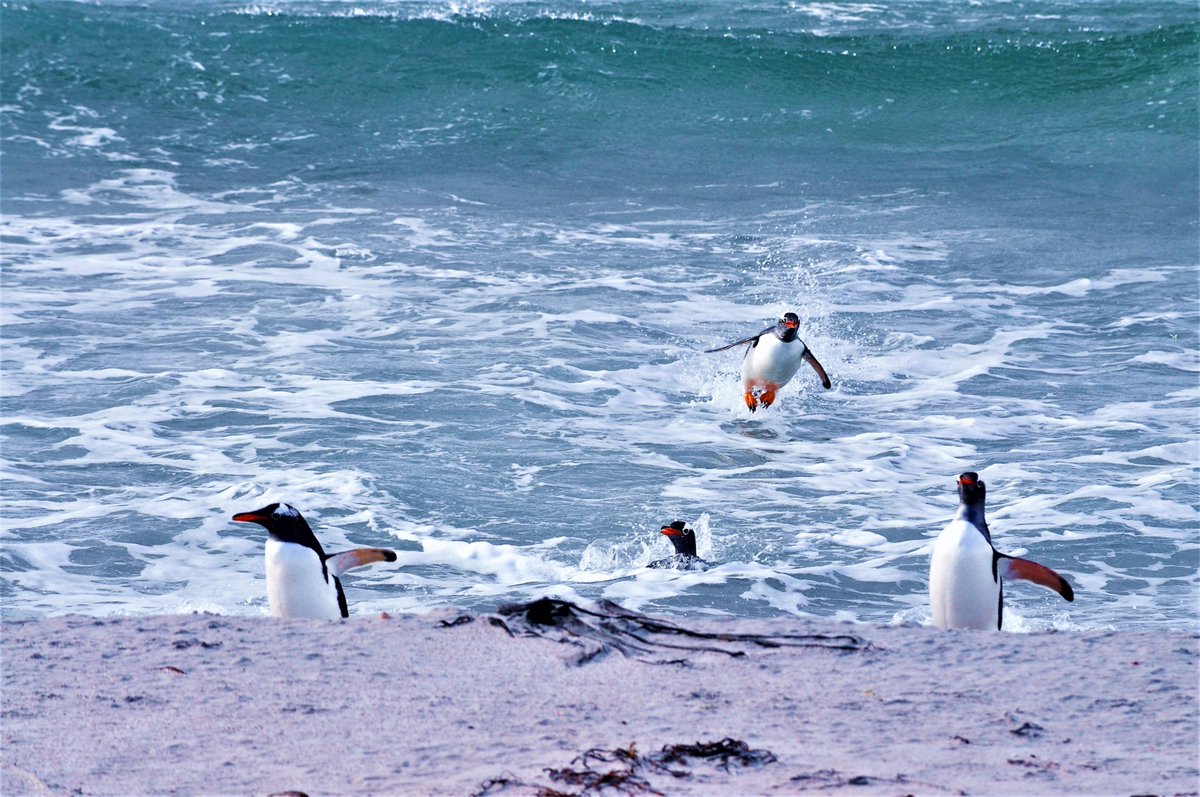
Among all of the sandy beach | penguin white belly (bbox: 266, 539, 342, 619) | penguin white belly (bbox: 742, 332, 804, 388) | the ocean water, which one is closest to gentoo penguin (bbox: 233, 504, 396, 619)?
penguin white belly (bbox: 266, 539, 342, 619)

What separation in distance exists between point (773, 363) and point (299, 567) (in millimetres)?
4429

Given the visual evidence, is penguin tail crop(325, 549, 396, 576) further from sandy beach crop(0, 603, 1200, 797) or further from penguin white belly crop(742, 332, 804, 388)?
penguin white belly crop(742, 332, 804, 388)

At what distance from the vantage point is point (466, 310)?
34.8ft

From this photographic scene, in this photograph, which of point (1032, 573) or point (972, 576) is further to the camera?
point (1032, 573)

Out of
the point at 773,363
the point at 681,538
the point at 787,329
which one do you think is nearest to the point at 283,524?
the point at 681,538

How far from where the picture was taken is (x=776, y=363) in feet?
29.0

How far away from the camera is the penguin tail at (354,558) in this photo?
527 cm

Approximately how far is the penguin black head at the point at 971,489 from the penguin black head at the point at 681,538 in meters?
1.40

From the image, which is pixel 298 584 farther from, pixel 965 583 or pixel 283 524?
pixel 965 583

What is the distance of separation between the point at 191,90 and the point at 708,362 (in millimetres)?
11878

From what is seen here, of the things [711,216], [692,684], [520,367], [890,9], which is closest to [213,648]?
[692,684]

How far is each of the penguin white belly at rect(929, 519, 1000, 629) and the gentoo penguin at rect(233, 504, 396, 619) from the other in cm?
199

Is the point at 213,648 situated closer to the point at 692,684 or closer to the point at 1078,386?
the point at 692,684

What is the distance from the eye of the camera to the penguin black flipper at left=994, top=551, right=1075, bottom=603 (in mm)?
5051
